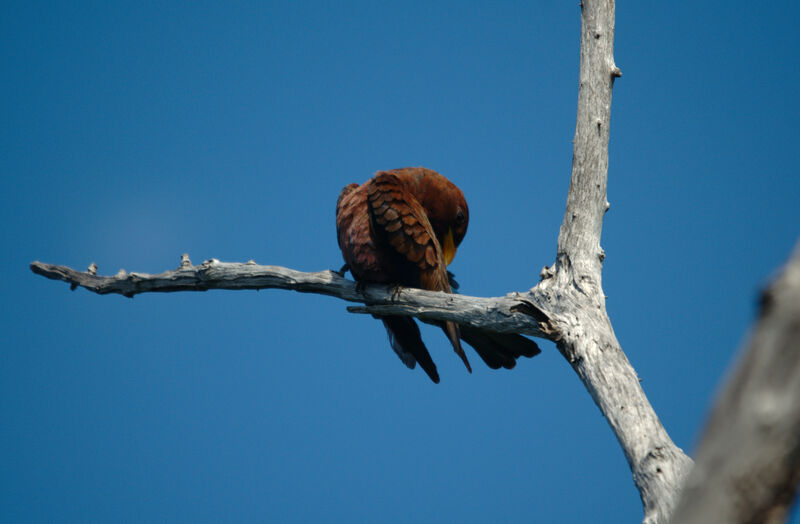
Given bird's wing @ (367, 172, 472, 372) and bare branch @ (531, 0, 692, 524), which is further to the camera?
bird's wing @ (367, 172, 472, 372)

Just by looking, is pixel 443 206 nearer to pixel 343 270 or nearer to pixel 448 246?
pixel 448 246

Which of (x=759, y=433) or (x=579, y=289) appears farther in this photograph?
(x=579, y=289)

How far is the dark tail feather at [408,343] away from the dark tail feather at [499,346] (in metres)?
0.30

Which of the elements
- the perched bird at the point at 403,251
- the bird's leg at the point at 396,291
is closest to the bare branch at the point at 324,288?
the bird's leg at the point at 396,291

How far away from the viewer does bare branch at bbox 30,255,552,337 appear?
2809 mm

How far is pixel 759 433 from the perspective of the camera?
72 centimetres

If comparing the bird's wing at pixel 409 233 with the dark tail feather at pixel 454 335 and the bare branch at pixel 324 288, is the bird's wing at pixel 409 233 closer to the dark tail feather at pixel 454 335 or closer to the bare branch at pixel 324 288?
the dark tail feather at pixel 454 335

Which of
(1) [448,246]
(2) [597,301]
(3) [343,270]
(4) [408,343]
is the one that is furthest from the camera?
(1) [448,246]

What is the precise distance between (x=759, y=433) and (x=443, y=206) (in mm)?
2947

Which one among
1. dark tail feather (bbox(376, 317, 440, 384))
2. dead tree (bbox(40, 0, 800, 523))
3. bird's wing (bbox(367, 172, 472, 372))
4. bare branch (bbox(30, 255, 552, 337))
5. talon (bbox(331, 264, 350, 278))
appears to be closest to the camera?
dead tree (bbox(40, 0, 800, 523))

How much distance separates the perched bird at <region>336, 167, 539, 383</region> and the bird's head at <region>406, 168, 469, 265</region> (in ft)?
0.05

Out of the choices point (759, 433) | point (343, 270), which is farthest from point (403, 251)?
point (759, 433)

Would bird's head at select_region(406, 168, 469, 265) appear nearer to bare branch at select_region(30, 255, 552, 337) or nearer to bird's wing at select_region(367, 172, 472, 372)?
bird's wing at select_region(367, 172, 472, 372)

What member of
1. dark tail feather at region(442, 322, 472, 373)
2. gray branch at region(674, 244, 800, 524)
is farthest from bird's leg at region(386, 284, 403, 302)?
gray branch at region(674, 244, 800, 524)
